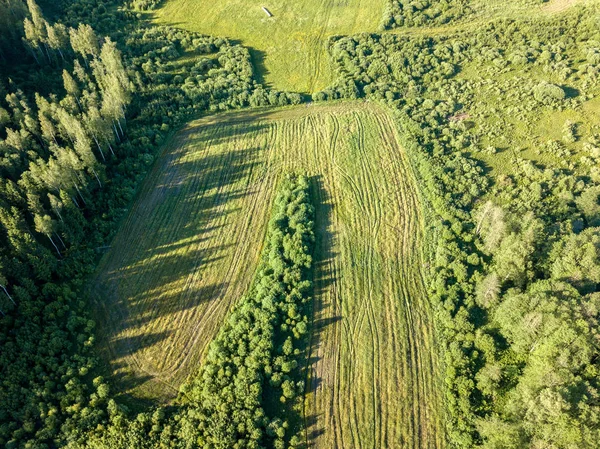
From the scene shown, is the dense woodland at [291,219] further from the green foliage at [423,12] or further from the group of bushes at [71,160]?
the green foliage at [423,12]

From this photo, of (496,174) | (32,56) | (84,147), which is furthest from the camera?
(32,56)

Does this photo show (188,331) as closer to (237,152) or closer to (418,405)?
(418,405)

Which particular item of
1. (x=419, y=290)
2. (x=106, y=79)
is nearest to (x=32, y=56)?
(x=106, y=79)

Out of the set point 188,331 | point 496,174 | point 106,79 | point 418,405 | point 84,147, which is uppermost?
point 106,79

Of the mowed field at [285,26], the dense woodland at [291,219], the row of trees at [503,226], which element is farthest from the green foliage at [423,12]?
the row of trees at [503,226]

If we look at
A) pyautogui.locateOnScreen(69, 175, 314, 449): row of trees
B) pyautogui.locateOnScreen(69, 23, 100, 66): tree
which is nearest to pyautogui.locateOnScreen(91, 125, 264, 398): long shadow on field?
pyautogui.locateOnScreen(69, 175, 314, 449): row of trees

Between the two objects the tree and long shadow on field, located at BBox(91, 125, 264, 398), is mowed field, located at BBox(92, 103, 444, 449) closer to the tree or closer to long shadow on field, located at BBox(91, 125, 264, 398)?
A: long shadow on field, located at BBox(91, 125, 264, 398)

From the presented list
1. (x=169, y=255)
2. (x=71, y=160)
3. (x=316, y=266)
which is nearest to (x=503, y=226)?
(x=316, y=266)
